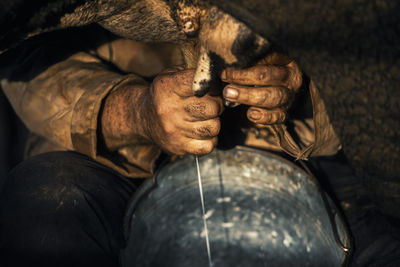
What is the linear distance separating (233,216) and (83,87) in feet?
2.64

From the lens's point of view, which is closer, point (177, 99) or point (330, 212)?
point (177, 99)

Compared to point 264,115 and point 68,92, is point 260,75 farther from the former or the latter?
point 68,92

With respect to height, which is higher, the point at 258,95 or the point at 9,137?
the point at 258,95

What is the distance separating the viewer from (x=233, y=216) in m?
1.37

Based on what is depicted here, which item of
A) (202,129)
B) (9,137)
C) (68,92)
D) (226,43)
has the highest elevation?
(226,43)

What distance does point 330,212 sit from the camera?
98cm

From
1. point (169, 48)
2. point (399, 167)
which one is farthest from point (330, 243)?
point (169, 48)

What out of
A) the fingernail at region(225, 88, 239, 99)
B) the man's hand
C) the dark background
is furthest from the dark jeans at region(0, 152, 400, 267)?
the dark background

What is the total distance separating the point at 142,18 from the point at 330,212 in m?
0.78

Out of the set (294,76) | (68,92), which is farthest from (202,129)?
(68,92)

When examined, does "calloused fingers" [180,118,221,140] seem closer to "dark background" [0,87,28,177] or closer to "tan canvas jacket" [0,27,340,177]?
"tan canvas jacket" [0,27,340,177]

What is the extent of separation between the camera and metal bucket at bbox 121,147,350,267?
1.12 m

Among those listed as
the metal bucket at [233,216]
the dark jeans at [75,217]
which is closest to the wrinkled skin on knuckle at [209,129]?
the metal bucket at [233,216]

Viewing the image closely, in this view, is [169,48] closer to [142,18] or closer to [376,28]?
[142,18]
